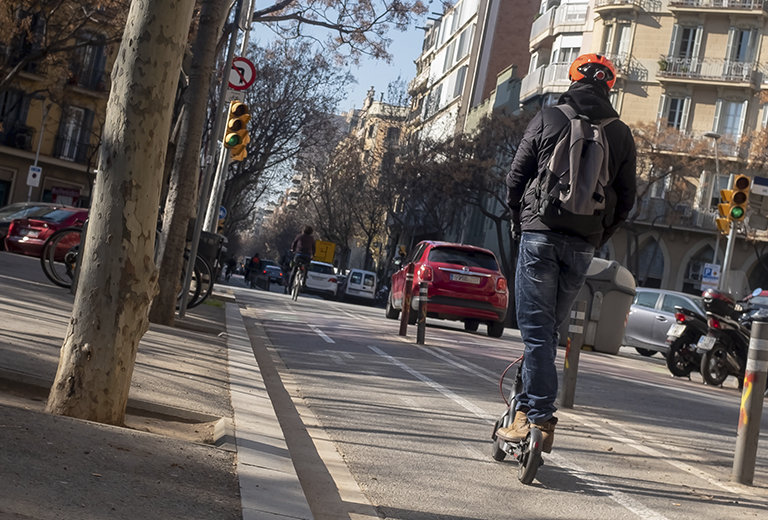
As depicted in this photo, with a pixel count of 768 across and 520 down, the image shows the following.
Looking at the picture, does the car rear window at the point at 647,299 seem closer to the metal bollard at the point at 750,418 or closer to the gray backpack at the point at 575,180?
the metal bollard at the point at 750,418

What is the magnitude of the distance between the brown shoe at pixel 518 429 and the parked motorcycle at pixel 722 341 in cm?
1128

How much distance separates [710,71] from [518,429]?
5527cm

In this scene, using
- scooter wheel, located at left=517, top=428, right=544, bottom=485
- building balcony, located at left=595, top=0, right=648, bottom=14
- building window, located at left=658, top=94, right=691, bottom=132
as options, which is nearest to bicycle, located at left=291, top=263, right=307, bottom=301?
scooter wheel, located at left=517, top=428, right=544, bottom=485

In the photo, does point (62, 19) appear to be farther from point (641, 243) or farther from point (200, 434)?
point (641, 243)

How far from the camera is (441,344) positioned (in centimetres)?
1764

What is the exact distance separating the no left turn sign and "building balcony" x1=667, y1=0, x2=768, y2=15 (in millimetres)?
44924

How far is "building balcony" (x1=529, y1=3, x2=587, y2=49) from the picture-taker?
6362 cm

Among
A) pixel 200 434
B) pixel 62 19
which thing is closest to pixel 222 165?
pixel 62 19

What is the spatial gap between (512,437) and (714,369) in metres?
11.6

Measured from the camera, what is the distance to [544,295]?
640cm

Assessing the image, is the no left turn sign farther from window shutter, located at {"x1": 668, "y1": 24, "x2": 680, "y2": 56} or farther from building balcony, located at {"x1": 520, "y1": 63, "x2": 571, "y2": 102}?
window shutter, located at {"x1": 668, "y1": 24, "x2": 680, "y2": 56}

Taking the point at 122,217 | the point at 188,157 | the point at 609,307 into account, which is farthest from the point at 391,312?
the point at 122,217

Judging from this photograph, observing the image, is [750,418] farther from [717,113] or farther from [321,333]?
[717,113]

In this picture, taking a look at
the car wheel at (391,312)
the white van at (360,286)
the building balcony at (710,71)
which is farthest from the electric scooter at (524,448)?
the building balcony at (710,71)
